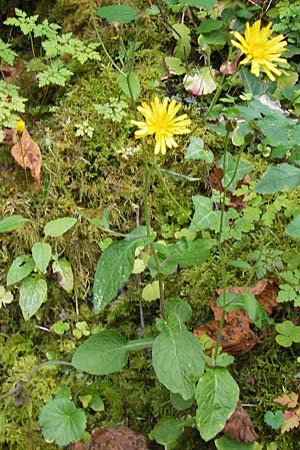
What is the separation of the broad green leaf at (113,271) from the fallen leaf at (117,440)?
0.48 metres

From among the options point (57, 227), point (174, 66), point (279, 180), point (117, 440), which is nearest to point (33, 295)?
point (57, 227)

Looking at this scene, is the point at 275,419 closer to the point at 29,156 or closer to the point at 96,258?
the point at 96,258

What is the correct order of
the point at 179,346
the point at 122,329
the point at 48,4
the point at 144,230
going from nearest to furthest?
the point at 179,346, the point at 144,230, the point at 122,329, the point at 48,4

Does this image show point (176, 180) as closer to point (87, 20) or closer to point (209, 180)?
point (209, 180)

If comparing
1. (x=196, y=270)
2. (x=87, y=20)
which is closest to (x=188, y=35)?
(x=87, y=20)

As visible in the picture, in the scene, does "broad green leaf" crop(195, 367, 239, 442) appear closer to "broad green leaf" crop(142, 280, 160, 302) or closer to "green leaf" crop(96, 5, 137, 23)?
"broad green leaf" crop(142, 280, 160, 302)

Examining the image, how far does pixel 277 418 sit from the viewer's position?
5.72 ft

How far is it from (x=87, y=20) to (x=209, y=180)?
97 cm

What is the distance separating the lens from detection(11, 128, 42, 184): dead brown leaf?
7.34 feet

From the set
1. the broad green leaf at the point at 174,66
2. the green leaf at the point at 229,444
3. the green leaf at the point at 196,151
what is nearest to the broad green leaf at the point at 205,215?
the green leaf at the point at 196,151

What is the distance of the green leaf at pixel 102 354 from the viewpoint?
166 centimetres

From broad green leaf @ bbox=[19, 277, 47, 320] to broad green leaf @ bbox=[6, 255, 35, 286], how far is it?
40 millimetres

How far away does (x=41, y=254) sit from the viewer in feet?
6.45

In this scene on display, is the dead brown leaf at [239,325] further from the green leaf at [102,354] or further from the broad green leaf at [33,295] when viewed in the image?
the broad green leaf at [33,295]
